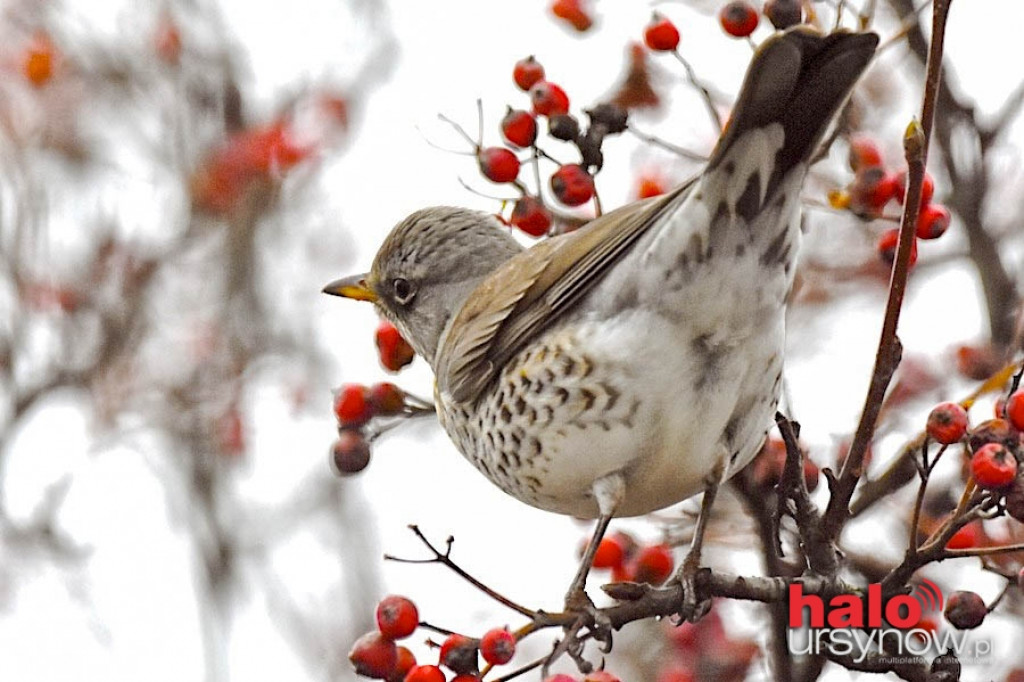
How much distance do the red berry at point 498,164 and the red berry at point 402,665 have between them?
1323 mm

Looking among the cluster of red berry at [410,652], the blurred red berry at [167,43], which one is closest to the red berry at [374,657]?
the cluster of red berry at [410,652]

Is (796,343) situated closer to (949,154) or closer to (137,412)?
(949,154)

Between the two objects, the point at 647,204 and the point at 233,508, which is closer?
the point at 647,204

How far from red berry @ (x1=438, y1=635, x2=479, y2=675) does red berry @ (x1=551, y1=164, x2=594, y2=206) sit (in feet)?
4.08

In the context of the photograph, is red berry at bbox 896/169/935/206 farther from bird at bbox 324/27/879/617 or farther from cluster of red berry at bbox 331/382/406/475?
cluster of red berry at bbox 331/382/406/475

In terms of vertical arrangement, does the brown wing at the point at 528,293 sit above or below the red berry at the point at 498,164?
below

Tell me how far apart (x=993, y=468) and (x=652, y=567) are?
1170 mm

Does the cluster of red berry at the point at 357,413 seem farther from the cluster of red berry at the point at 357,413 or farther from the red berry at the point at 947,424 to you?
the red berry at the point at 947,424

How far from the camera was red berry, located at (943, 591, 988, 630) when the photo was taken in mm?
2945

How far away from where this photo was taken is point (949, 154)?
432 centimetres

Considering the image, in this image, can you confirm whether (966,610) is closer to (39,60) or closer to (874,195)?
(874,195)

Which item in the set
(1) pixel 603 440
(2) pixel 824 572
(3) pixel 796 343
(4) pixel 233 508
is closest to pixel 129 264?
(4) pixel 233 508

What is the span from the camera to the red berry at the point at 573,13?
454 centimetres

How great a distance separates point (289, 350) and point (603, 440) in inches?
155
